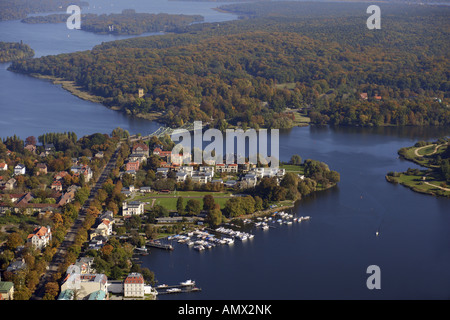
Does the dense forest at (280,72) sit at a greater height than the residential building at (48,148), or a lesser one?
greater

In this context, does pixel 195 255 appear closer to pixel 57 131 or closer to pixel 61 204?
pixel 61 204

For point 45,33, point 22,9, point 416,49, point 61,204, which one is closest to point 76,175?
point 61,204

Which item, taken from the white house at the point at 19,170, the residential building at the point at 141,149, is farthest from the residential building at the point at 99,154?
the white house at the point at 19,170

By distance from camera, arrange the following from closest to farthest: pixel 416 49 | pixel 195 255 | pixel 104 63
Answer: pixel 195 255 < pixel 104 63 < pixel 416 49

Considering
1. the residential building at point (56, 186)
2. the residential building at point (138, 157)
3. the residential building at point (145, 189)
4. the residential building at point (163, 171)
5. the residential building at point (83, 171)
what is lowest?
the residential building at point (145, 189)

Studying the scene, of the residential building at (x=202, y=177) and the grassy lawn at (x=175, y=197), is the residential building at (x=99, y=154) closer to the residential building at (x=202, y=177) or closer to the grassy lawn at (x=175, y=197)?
the residential building at (x=202, y=177)

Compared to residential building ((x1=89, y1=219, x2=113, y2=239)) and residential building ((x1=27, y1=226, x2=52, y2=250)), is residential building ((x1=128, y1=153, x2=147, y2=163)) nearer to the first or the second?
residential building ((x1=89, y1=219, x2=113, y2=239))

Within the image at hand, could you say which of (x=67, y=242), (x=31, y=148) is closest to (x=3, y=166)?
(x=31, y=148)
